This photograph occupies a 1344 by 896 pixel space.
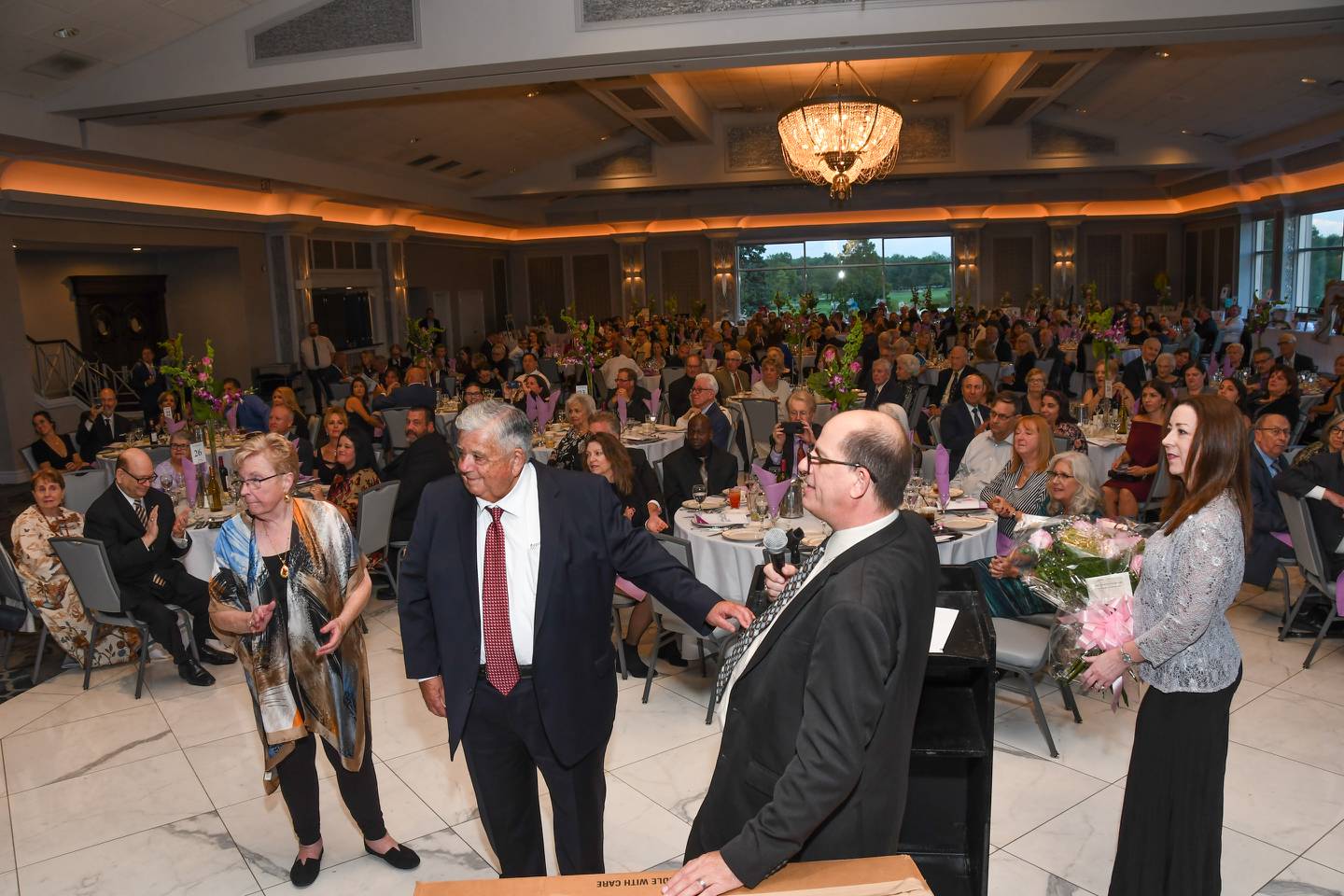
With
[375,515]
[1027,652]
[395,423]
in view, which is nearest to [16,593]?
[375,515]

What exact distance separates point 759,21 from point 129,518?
18.7 feet

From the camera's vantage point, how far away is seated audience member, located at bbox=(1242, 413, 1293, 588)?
5359 mm

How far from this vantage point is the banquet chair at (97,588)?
494cm

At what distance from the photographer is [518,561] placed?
2566mm

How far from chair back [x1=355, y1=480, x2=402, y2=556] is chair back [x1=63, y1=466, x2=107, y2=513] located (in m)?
2.47

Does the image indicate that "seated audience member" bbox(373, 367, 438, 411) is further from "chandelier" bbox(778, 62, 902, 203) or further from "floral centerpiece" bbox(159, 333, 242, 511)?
"chandelier" bbox(778, 62, 902, 203)

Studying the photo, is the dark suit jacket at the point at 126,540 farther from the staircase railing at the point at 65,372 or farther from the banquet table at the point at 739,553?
the staircase railing at the point at 65,372

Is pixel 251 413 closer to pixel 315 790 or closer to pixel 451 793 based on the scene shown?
pixel 451 793

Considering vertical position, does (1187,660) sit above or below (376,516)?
above

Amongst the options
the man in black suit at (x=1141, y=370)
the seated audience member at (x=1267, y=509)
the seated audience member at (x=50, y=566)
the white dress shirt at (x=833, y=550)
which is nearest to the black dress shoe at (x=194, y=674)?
the seated audience member at (x=50, y=566)

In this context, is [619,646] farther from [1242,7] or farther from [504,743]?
[1242,7]

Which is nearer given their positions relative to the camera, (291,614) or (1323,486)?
(291,614)

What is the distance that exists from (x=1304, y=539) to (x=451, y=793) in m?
4.36

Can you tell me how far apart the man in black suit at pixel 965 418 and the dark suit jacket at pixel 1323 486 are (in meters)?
2.07
